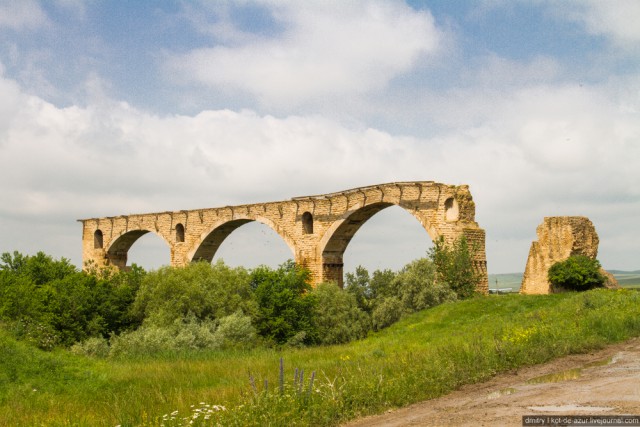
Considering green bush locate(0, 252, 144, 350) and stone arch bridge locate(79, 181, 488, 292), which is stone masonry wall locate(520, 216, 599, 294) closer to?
stone arch bridge locate(79, 181, 488, 292)

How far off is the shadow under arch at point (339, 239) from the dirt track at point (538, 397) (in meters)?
15.7

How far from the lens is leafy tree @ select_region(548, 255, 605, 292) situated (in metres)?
24.9

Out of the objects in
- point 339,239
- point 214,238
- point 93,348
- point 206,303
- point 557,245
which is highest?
point 214,238

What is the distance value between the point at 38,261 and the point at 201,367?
13.2m

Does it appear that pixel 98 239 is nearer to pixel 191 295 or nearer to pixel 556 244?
pixel 191 295

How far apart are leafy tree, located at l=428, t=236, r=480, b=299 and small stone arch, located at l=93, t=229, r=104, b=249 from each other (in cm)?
2594

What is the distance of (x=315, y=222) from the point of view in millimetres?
25047

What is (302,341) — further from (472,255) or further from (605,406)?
(605,406)

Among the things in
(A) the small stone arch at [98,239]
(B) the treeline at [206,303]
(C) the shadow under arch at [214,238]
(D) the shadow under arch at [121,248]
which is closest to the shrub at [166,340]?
(B) the treeline at [206,303]

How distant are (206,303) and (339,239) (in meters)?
9.45

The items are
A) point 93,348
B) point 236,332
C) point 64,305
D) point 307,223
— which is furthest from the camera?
point 307,223

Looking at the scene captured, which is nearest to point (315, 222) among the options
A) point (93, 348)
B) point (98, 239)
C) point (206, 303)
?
point (206, 303)

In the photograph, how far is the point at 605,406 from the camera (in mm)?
5250

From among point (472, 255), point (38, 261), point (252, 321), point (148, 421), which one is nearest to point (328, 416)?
point (148, 421)
